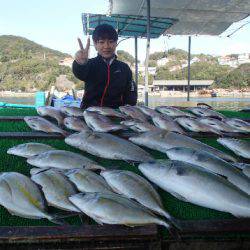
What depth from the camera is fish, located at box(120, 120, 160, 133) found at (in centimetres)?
363

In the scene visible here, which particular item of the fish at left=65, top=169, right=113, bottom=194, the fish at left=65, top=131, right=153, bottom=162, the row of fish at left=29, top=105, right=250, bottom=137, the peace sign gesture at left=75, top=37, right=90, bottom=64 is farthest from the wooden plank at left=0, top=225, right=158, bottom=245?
the peace sign gesture at left=75, top=37, right=90, bottom=64

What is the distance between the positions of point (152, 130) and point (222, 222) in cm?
149

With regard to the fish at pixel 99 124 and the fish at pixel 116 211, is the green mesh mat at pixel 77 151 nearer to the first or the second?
the fish at pixel 116 211

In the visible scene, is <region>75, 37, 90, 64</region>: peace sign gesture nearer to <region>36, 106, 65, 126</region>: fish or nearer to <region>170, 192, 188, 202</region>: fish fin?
<region>36, 106, 65, 126</region>: fish

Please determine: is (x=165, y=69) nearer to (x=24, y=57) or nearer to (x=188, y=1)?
(x=24, y=57)

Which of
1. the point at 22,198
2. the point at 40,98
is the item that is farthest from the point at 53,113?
the point at 40,98

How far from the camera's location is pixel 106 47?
530 cm

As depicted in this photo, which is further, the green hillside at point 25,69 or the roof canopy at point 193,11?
the green hillside at point 25,69

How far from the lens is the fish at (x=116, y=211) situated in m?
2.03

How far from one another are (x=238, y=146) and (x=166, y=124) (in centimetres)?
86

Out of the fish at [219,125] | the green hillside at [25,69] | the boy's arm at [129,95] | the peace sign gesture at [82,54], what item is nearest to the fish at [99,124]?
the fish at [219,125]

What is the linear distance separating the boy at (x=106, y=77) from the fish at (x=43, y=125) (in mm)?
1495

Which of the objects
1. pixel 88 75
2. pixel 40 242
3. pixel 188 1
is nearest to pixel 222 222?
pixel 40 242

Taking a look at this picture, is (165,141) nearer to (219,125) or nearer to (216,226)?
(219,125)
